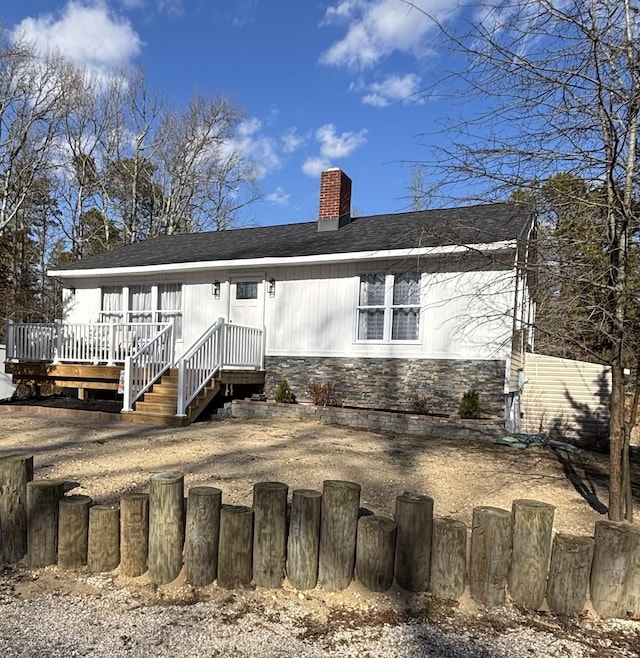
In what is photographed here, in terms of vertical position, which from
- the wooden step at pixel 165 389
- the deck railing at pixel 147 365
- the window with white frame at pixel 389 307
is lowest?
the wooden step at pixel 165 389

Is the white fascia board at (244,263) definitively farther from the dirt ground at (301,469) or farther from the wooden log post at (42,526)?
the wooden log post at (42,526)

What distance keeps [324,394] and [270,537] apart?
698cm

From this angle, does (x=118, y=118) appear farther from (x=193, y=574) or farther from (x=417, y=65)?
(x=193, y=574)

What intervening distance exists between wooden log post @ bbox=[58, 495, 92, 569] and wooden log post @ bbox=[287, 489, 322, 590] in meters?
1.28

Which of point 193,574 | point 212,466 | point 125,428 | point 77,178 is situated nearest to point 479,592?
point 193,574

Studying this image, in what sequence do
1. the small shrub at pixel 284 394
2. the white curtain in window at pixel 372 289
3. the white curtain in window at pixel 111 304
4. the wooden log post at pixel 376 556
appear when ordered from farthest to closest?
1. the white curtain in window at pixel 111 304
2. the small shrub at pixel 284 394
3. the white curtain in window at pixel 372 289
4. the wooden log post at pixel 376 556

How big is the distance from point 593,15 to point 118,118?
85.9 ft

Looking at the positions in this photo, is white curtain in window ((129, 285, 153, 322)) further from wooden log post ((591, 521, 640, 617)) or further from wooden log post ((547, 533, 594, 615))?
wooden log post ((591, 521, 640, 617))

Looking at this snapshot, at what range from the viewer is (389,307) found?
977 cm

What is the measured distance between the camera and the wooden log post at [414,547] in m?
2.95

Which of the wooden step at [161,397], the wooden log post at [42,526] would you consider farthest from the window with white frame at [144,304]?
the wooden log post at [42,526]

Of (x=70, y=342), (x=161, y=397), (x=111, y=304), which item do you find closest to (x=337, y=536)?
(x=161, y=397)

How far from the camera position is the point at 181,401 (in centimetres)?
848

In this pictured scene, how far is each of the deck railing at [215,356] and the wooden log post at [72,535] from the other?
5279 mm
